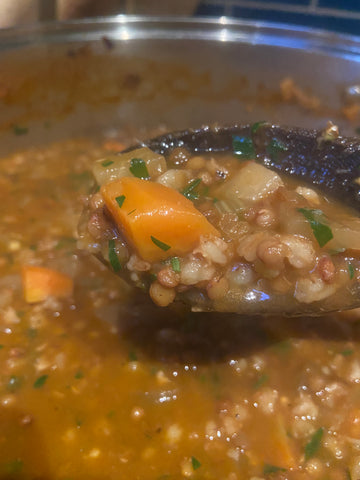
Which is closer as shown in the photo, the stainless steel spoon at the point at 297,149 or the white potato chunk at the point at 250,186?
the white potato chunk at the point at 250,186

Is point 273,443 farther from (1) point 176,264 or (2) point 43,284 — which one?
(2) point 43,284

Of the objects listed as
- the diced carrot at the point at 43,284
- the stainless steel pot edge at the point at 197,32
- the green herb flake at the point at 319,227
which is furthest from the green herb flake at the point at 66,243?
the green herb flake at the point at 319,227

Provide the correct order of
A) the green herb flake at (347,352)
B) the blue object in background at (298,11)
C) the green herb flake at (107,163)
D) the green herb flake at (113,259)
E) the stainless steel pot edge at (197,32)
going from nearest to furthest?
1. the green herb flake at (113,259)
2. the green herb flake at (107,163)
3. the green herb flake at (347,352)
4. the stainless steel pot edge at (197,32)
5. the blue object in background at (298,11)

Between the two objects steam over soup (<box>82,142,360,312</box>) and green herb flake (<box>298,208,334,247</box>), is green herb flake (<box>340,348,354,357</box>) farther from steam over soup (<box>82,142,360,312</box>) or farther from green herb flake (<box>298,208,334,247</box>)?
green herb flake (<box>298,208,334,247</box>)

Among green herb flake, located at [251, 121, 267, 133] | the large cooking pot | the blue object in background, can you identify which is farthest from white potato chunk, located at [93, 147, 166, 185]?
the blue object in background

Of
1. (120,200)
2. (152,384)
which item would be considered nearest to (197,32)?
(120,200)

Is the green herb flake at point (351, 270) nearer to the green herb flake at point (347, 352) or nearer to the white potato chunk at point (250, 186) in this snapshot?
the white potato chunk at point (250, 186)
